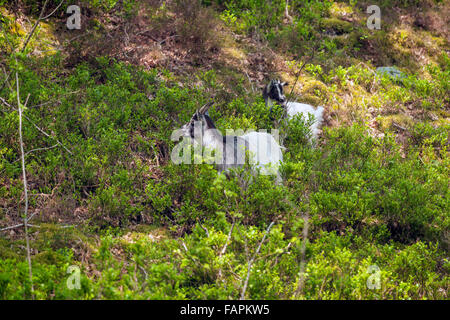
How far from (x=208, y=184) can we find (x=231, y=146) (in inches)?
32.9

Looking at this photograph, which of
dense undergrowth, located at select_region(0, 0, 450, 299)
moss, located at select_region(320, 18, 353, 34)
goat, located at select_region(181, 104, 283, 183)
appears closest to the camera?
dense undergrowth, located at select_region(0, 0, 450, 299)

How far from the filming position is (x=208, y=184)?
205 inches

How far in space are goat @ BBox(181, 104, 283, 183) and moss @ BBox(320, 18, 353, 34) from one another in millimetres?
5726

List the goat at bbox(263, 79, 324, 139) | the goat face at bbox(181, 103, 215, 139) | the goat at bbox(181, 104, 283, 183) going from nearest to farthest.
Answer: the goat at bbox(181, 104, 283, 183) → the goat face at bbox(181, 103, 215, 139) → the goat at bbox(263, 79, 324, 139)

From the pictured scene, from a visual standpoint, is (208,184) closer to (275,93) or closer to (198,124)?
(198,124)

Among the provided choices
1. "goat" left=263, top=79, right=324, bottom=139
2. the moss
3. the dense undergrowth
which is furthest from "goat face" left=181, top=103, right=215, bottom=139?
the moss

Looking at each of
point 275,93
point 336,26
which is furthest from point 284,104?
point 336,26

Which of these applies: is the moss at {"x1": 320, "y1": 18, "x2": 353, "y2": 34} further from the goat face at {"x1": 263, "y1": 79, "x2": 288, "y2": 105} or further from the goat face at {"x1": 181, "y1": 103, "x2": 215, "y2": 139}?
the goat face at {"x1": 181, "y1": 103, "x2": 215, "y2": 139}

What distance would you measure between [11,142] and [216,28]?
19.1 feet

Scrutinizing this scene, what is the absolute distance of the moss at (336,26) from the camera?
10781 millimetres

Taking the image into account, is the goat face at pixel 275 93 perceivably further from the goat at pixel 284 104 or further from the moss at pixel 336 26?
the moss at pixel 336 26

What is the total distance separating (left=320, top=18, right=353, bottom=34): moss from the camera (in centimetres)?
1078

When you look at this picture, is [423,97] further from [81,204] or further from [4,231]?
[4,231]
